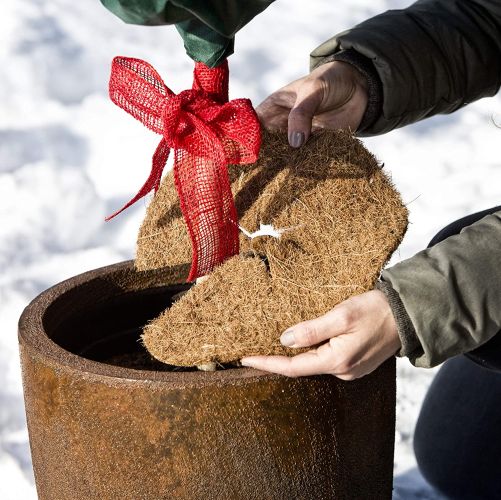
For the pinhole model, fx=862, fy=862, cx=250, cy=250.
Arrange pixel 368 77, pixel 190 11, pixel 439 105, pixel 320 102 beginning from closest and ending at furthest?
pixel 190 11 → pixel 320 102 → pixel 368 77 → pixel 439 105

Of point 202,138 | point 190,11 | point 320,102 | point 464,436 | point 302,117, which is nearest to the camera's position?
A: point 190,11

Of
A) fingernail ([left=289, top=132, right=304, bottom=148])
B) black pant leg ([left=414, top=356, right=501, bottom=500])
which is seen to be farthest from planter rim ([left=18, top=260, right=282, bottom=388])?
black pant leg ([left=414, top=356, right=501, bottom=500])

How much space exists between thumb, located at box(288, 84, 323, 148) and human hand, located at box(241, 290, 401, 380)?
274 millimetres

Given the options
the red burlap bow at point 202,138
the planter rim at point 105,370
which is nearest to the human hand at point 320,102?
the red burlap bow at point 202,138

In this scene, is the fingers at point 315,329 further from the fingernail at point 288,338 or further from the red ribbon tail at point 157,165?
the red ribbon tail at point 157,165

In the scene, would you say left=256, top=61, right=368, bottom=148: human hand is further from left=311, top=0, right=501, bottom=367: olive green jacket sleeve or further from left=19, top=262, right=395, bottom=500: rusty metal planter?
left=19, top=262, right=395, bottom=500: rusty metal planter

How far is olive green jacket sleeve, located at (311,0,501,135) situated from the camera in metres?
1.67

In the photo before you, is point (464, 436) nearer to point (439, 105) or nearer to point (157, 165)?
point (439, 105)

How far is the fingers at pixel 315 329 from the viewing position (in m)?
1.13

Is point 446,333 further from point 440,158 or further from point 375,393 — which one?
point 440,158

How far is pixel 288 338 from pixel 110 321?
544 mm

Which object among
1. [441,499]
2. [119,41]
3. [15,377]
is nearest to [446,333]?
[441,499]

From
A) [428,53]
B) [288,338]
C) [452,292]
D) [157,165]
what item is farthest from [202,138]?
[428,53]

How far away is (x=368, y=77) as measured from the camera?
1652mm
